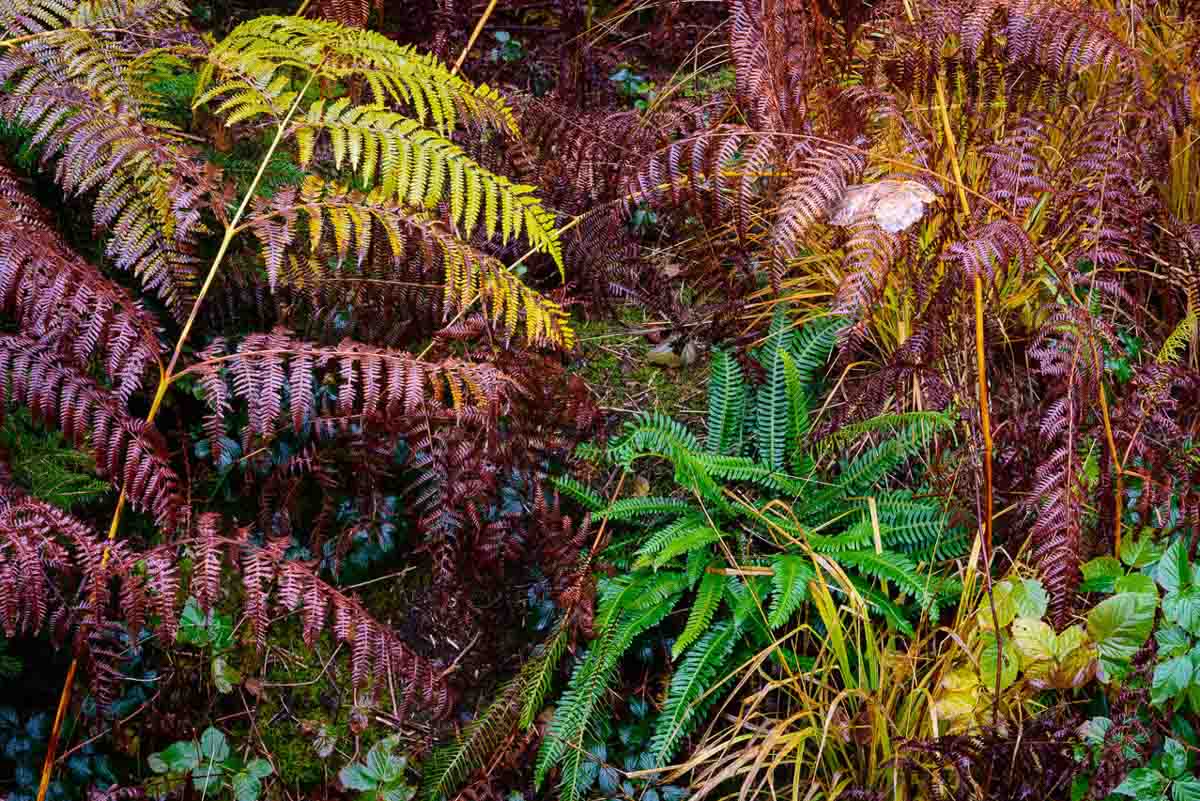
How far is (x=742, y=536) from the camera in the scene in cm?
264

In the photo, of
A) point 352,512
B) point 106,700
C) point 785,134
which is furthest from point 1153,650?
point 106,700

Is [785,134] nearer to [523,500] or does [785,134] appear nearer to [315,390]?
[523,500]

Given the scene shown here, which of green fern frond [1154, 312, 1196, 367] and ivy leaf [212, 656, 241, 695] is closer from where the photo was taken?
ivy leaf [212, 656, 241, 695]

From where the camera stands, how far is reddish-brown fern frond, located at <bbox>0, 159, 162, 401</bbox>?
2068 millimetres

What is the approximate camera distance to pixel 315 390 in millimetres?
2631

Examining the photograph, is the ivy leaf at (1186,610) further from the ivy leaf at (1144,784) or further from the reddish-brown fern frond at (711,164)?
the reddish-brown fern frond at (711,164)

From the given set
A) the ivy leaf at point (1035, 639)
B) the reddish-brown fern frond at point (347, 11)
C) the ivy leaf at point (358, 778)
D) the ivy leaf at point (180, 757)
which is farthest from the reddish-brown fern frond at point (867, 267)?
the ivy leaf at point (180, 757)

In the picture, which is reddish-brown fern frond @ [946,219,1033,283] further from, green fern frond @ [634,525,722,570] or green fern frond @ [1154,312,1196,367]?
green fern frond @ [634,525,722,570]

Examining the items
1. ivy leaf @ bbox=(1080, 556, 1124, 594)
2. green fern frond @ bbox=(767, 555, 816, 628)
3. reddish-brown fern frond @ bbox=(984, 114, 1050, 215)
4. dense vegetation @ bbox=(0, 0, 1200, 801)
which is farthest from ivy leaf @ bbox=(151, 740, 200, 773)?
reddish-brown fern frond @ bbox=(984, 114, 1050, 215)

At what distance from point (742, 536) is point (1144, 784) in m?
1.05

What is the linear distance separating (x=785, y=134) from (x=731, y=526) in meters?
1.04

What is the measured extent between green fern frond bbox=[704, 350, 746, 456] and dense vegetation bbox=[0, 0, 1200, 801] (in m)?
0.01

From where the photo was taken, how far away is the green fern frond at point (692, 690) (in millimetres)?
2352

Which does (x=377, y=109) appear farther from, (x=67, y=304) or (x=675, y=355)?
(x=675, y=355)
